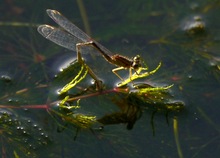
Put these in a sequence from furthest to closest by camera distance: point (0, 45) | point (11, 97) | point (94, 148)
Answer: point (0, 45) → point (11, 97) → point (94, 148)

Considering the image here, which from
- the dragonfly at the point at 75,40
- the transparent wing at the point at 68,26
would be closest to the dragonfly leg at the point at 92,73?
the dragonfly at the point at 75,40

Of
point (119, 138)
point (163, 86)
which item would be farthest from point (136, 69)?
point (119, 138)

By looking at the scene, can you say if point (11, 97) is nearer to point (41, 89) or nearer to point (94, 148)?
point (41, 89)

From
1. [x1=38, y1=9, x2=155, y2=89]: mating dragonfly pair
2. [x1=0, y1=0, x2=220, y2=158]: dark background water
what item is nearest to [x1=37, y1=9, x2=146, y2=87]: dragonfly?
[x1=38, y1=9, x2=155, y2=89]: mating dragonfly pair

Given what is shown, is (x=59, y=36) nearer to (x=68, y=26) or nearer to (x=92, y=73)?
(x=68, y=26)

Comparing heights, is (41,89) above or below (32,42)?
below

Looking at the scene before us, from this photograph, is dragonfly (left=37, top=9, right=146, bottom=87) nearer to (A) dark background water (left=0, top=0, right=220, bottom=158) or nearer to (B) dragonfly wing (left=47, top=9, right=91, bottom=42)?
(B) dragonfly wing (left=47, top=9, right=91, bottom=42)

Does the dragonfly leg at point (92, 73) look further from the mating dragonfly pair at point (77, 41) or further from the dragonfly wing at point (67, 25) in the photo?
the dragonfly wing at point (67, 25)
